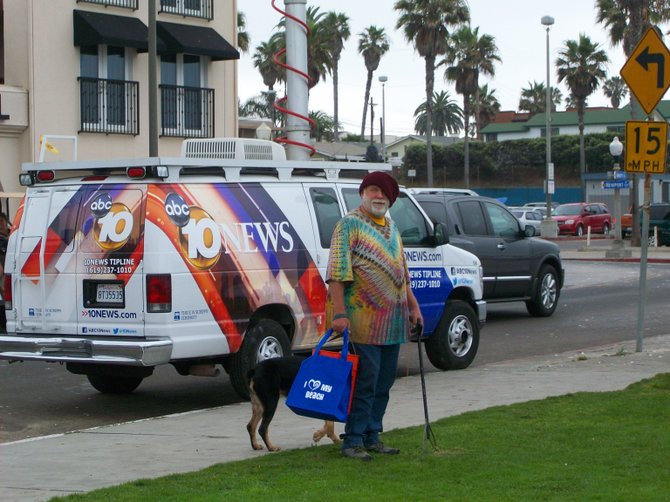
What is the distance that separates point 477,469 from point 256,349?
13.1 ft

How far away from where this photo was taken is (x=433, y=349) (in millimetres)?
13062

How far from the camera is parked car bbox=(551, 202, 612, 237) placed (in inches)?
2157

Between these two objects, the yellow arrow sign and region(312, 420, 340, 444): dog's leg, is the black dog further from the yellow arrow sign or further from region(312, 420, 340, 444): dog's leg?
the yellow arrow sign

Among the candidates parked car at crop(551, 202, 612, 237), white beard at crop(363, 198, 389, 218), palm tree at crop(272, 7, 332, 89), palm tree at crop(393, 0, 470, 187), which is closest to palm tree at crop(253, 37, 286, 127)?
palm tree at crop(272, 7, 332, 89)

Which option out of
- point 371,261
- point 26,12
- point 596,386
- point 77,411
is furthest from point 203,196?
point 26,12

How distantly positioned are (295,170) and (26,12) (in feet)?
57.5

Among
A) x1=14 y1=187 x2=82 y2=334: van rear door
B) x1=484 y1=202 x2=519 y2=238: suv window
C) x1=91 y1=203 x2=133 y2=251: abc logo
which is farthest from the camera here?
x1=484 y1=202 x2=519 y2=238: suv window

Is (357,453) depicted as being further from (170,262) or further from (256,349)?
(256,349)

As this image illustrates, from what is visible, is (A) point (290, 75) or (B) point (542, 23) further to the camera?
(B) point (542, 23)

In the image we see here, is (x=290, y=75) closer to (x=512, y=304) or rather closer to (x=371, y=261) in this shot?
(x=371, y=261)

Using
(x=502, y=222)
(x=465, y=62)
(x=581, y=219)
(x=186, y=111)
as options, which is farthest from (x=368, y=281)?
(x=465, y=62)

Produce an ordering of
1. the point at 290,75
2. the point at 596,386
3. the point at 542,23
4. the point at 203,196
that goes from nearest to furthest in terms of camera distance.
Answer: the point at 203,196 < the point at 596,386 < the point at 290,75 < the point at 542,23

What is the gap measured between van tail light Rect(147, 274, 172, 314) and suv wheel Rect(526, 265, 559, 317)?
10532 mm

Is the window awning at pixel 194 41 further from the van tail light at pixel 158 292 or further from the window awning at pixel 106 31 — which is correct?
the van tail light at pixel 158 292
